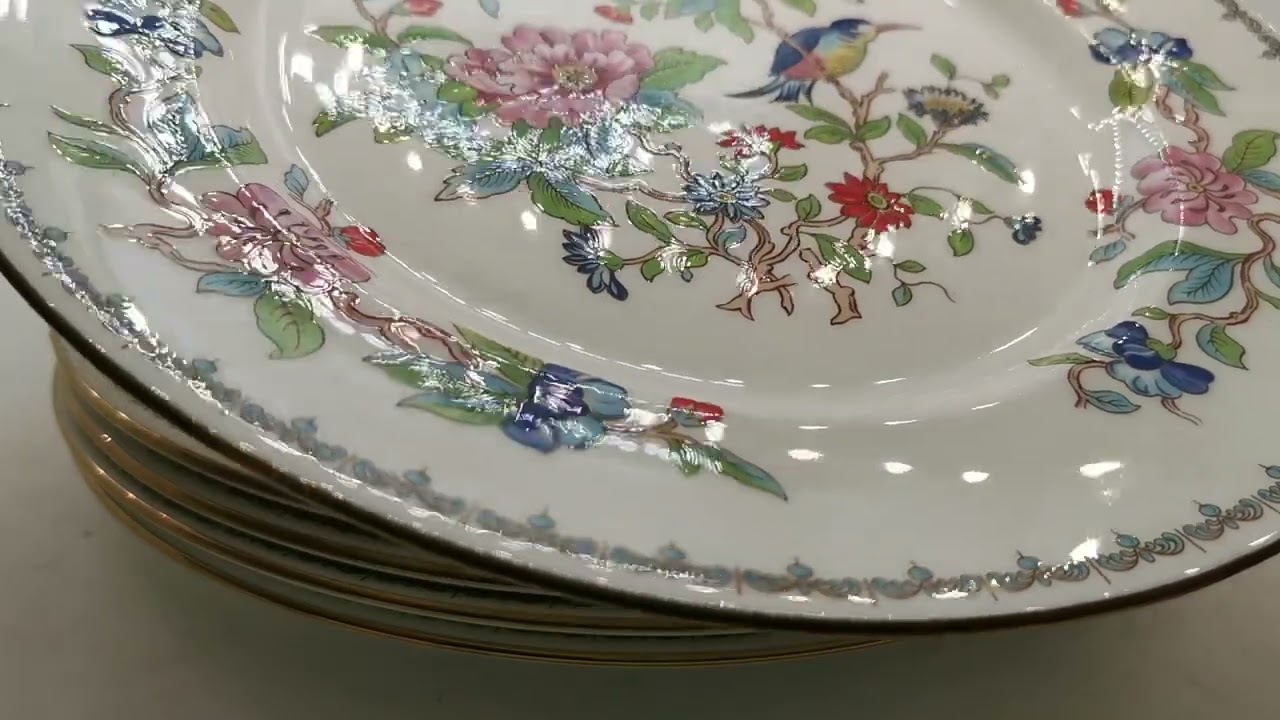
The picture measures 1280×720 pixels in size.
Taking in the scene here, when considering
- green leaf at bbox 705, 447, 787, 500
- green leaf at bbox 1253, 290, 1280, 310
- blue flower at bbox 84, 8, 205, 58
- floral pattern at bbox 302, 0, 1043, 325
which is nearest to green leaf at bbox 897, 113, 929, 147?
floral pattern at bbox 302, 0, 1043, 325

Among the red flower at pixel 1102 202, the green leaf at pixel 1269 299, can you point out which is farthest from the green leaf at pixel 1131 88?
the green leaf at pixel 1269 299

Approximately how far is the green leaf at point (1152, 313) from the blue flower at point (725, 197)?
211 millimetres

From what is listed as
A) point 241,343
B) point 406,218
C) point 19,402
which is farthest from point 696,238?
point 19,402

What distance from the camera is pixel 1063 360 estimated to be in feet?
1.71

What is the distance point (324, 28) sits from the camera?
61 centimetres

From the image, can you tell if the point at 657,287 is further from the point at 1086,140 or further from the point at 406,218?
the point at 1086,140

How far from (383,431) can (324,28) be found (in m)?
0.34

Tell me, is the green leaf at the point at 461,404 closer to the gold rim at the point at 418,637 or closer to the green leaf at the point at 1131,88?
the gold rim at the point at 418,637

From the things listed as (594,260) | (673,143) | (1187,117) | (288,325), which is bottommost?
(288,325)

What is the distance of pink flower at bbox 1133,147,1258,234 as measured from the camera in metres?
0.61

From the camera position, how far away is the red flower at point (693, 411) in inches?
17.8

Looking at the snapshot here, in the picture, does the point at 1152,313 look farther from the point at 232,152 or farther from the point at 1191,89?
the point at 232,152

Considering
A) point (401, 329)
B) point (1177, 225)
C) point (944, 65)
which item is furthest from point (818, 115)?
point (401, 329)

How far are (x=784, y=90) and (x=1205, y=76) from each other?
30cm
